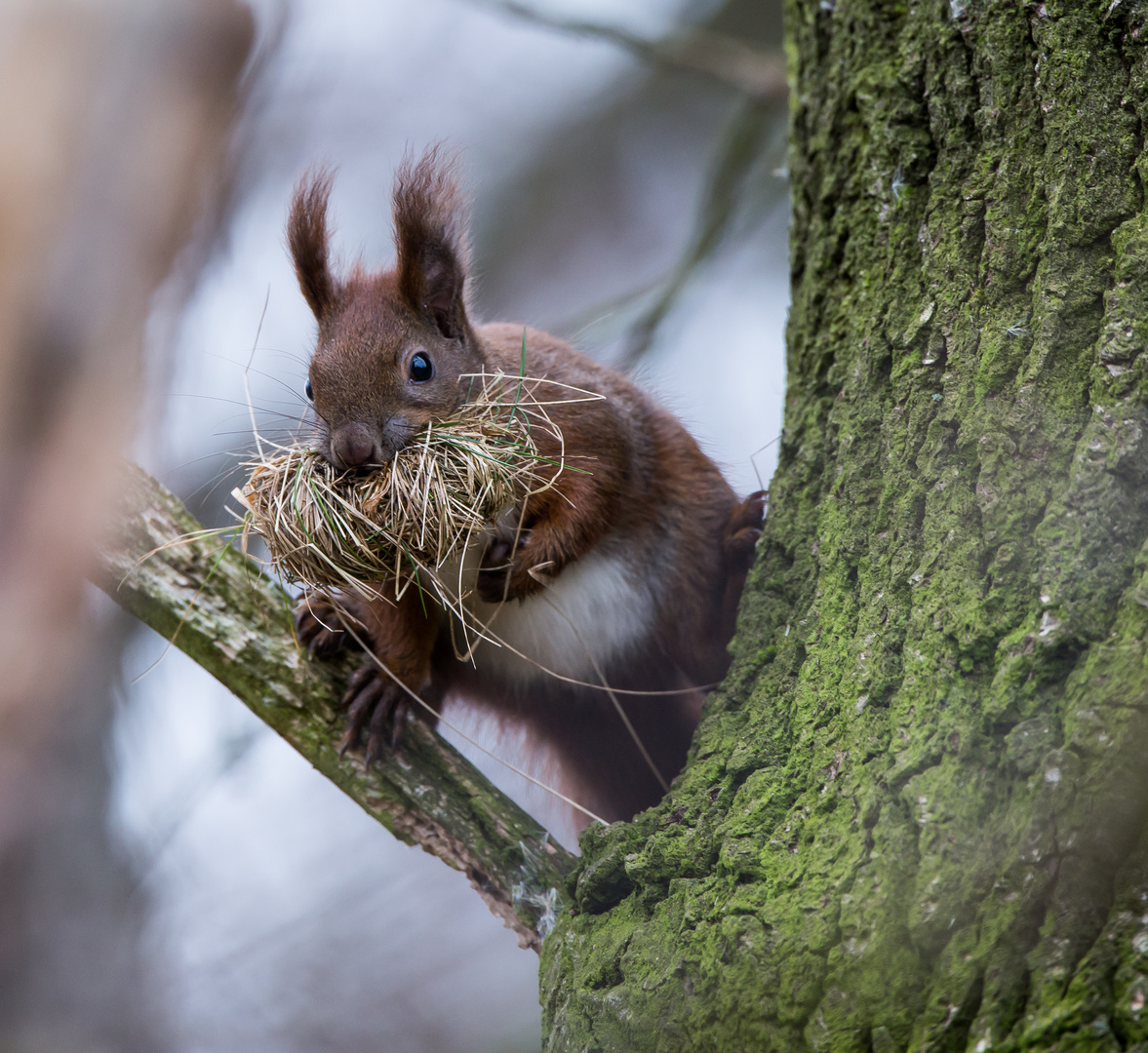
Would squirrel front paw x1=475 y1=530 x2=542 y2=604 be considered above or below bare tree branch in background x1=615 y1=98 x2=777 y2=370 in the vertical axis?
below

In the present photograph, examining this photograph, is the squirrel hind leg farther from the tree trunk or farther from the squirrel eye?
the squirrel eye

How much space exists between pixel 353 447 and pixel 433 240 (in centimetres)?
67

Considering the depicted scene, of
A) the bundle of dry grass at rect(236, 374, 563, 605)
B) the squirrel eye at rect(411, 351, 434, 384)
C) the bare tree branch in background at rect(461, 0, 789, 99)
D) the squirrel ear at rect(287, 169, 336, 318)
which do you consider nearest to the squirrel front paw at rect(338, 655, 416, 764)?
the bundle of dry grass at rect(236, 374, 563, 605)

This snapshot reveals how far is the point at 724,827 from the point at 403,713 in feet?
2.71

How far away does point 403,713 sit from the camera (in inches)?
86.7

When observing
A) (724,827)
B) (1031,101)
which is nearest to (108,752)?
(724,827)

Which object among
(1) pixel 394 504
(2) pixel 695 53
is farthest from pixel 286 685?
(2) pixel 695 53

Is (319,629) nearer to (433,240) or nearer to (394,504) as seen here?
(394,504)

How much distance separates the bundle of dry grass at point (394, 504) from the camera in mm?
2076

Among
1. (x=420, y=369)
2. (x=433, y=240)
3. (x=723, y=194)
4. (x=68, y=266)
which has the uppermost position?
(x=68, y=266)

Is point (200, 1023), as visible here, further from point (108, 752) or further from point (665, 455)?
point (665, 455)

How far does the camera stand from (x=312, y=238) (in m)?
2.63

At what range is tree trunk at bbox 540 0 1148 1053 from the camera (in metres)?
1.16

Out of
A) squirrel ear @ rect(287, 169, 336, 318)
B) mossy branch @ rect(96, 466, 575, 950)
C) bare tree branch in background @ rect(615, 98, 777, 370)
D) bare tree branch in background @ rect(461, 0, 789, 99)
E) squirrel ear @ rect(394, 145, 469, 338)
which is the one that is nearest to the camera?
mossy branch @ rect(96, 466, 575, 950)
